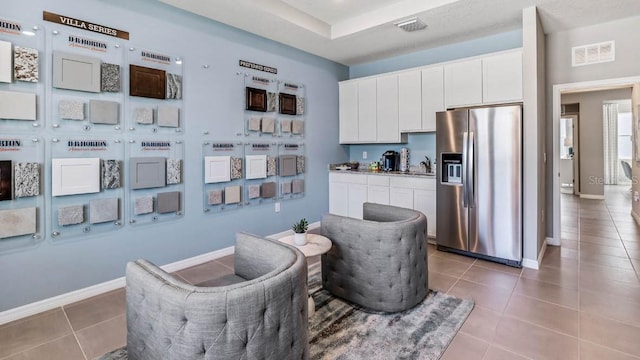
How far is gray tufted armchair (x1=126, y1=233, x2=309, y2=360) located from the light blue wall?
5.42 ft


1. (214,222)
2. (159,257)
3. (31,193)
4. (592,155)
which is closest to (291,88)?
(214,222)

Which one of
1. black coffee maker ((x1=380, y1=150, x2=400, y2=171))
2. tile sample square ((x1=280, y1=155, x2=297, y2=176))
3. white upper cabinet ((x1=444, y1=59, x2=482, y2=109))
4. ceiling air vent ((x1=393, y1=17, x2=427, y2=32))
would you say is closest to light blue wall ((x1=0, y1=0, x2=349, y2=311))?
tile sample square ((x1=280, y1=155, x2=297, y2=176))

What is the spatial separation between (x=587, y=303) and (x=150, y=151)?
4254mm

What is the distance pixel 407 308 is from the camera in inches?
104

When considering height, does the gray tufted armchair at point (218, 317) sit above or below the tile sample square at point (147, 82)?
below

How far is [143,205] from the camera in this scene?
3305 mm

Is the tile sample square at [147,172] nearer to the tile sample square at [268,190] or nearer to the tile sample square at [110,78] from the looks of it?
the tile sample square at [110,78]

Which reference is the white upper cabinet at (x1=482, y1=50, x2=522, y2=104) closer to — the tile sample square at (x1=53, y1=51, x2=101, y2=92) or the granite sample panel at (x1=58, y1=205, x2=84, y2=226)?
the tile sample square at (x1=53, y1=51, x2=101, y2=92)

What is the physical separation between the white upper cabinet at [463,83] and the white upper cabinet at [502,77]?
8 centimetres

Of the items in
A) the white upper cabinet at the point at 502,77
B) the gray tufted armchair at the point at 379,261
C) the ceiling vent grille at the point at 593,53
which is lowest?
the gray tufted armchair at the point at 379,261

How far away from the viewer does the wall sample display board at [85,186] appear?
2.79 metres

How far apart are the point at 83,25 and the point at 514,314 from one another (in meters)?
4.39

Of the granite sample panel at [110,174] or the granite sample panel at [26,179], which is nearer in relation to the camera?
the granite sample panel at [26,179]

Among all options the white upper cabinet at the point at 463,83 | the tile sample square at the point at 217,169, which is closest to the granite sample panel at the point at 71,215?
the tile sample square at the point at 217,169
